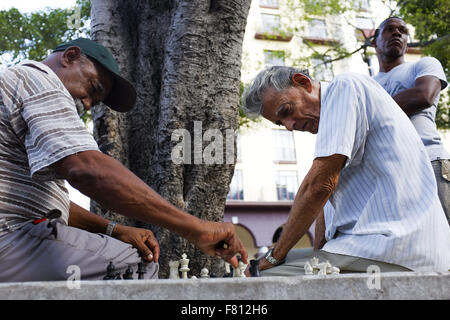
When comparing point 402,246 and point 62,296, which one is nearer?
point 62,296

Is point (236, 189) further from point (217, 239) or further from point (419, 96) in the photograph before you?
point (217, 239)

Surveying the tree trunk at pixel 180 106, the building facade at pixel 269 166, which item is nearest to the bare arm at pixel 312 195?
the tree trunk at pixel 180 106

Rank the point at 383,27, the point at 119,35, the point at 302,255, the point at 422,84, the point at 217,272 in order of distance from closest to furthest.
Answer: the point at 302,255
the point at 422,84
the point at 217,272
the point at 383,27
the point at 119,35

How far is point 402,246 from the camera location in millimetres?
1912

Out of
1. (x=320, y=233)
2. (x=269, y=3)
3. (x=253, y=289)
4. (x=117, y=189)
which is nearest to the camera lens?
(x=253, y=289)

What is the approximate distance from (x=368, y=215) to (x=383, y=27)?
2.39 m

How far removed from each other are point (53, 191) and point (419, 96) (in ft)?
8.28

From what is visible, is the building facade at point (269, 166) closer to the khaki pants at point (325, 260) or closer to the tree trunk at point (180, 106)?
the tree trunk at point (180, 106)

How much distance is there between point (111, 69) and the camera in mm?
2592

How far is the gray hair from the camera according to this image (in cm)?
269

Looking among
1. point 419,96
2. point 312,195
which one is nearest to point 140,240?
point 312,195

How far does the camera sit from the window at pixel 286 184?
23641 mm
